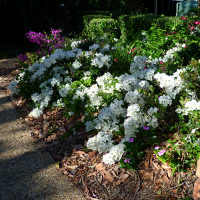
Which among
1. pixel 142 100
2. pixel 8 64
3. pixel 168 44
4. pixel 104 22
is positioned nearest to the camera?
pixel 142 100

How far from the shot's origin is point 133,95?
2861mm

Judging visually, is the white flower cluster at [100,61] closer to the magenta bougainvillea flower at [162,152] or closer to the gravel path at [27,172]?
the gravel path at [27,172]

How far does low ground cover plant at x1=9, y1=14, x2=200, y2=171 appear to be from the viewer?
2523 millimetres

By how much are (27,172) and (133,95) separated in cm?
154

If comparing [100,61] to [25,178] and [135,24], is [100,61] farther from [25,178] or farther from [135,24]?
[135,24]

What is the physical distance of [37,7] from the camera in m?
9.22

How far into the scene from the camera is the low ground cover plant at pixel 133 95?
2.52 metres

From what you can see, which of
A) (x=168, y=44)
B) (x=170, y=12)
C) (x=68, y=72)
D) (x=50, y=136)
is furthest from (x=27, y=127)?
(x=170, y=12)

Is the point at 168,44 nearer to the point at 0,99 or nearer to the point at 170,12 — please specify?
the point at 0,99

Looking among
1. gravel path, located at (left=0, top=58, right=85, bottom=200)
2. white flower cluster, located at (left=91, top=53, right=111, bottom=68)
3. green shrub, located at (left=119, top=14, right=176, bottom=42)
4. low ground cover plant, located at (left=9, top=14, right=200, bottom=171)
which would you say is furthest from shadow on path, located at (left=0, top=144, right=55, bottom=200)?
green shrub, located at (left=119, top=14, right=176, bottom=42)

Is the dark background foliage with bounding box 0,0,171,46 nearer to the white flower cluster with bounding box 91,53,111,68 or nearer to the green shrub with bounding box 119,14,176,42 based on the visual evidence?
the green shrub with bounding box 119,14,176,42

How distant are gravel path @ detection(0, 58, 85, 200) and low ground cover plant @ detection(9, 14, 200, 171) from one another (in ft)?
1.59

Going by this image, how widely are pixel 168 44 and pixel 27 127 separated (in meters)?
2.99

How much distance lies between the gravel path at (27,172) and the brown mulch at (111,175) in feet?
0.39
